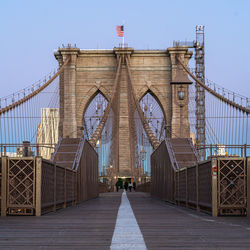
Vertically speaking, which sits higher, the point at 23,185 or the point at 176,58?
the point at 176,58

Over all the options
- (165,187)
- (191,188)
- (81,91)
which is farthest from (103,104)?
(191,188)

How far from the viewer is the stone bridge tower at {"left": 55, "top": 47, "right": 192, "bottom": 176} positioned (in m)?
46.7

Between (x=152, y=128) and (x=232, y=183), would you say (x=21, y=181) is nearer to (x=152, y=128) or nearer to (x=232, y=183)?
(x=232, y=183)

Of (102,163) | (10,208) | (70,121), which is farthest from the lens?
(102,163)

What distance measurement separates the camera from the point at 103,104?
172 feet

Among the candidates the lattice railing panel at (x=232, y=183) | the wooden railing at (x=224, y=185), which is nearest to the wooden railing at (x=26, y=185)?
the wooden railing at (x=224, y=185)

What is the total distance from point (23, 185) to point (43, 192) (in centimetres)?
45

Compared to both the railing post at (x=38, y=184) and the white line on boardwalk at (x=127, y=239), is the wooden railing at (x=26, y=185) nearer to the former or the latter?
the railing post at (x=38, y=184)

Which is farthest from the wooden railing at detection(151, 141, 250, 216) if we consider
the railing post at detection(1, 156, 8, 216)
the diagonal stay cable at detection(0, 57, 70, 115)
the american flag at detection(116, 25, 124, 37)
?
the american flag at detection(116, 25, 124, 37)

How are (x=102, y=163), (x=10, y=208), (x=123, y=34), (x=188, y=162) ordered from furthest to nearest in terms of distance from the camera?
(x=102, y=163)
(x=123, y=34)
(x=188, y=162)
(x=10, y=208)

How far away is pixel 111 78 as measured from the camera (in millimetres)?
47688

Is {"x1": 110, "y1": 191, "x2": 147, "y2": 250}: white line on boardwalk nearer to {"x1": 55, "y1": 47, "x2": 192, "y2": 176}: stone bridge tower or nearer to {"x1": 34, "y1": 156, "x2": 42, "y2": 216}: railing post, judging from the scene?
{"x1": 34, "y1": 156, "x2": 42, "y2": 216}: railing post

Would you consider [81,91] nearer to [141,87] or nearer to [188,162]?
[141,87]

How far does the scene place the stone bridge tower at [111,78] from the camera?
46719mm
